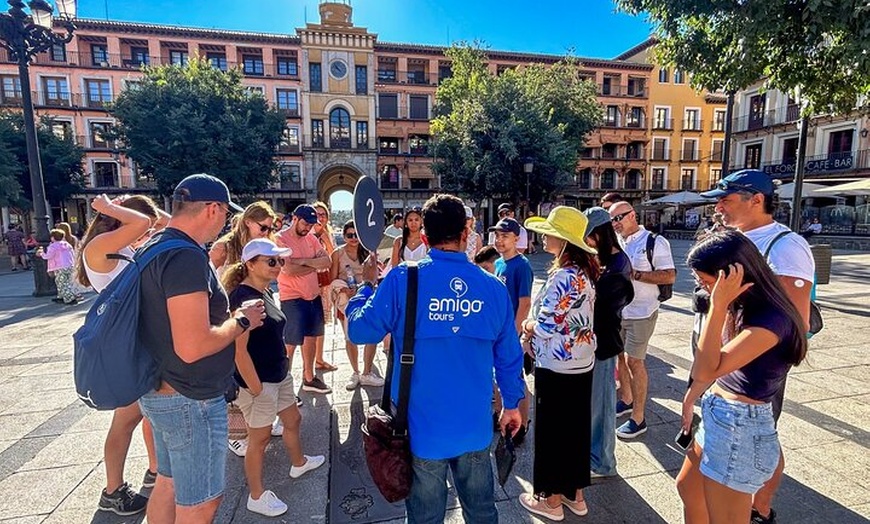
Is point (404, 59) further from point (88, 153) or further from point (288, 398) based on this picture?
point (288, 398)

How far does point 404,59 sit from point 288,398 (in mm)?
35476

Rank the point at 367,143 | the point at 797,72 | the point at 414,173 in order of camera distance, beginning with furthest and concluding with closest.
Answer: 1. the point at 414,173
2. the point at 367,143
3. the point at 797,72

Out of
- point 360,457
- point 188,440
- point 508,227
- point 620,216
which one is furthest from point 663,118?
point 188,440

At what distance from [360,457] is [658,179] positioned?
43.6 m

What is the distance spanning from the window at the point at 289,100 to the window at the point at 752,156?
34506 mm

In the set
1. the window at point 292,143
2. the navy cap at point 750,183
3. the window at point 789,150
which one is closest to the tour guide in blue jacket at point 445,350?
the navy cap at point 750,183

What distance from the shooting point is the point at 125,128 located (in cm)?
2086

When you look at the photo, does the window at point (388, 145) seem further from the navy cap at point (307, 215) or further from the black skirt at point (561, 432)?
the black skirt at point (561, 432)

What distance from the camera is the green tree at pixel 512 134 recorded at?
59.1ft

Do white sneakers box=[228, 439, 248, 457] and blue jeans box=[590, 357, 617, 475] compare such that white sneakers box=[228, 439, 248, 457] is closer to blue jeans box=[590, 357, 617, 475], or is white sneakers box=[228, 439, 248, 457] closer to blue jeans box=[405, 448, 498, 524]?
blue jeans box=[405, 448, 498, 524]

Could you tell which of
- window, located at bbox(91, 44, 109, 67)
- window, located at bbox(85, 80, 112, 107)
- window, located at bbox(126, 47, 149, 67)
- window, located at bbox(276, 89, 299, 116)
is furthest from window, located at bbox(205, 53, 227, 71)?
window, located at bbox(85, 80, 112, 107)

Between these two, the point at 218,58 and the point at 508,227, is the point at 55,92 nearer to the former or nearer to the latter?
the point at 218,58

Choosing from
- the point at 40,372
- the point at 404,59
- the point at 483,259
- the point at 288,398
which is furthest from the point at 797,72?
the point at 404,59

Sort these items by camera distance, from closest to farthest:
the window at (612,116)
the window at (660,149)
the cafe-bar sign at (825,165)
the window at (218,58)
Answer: the cafe-bar sign at (825,165)
the window at (218,58)
the window at (612,116)
the window at (660,149)
